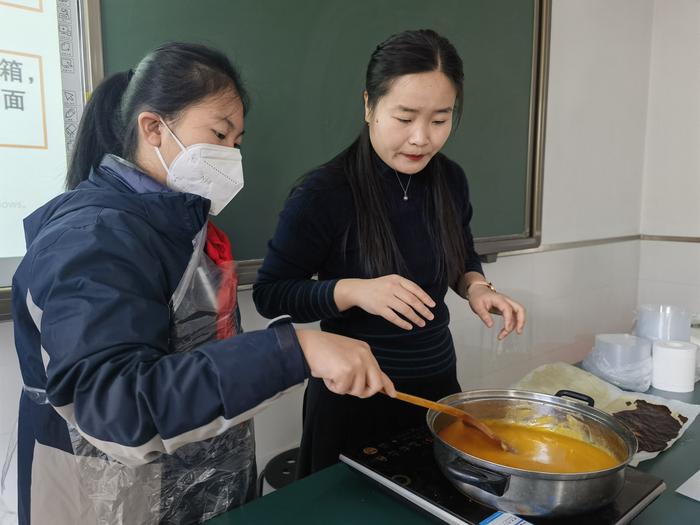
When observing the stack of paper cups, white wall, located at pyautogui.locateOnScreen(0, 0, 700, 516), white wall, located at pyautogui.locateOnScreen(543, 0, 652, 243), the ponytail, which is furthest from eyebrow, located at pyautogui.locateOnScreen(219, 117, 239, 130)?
white wall, located at pyautogui.locateOnScreen(543, 0, 652, 243)

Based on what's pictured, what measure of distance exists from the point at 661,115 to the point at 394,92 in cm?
261

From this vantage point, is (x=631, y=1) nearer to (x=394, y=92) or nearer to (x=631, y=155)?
(x=631, y=155)

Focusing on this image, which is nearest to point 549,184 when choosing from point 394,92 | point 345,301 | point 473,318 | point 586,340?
point 473,318

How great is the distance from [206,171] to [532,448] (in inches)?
30.0

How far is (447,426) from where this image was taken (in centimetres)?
98

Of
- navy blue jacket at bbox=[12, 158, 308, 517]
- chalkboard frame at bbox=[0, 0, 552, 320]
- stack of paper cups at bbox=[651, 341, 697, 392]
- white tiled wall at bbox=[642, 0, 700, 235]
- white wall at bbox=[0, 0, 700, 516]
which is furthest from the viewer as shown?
white tiled wall at bbox=[642, 0, 700, 235]

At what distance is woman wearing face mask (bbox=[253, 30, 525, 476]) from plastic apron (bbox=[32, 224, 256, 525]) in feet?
0.97

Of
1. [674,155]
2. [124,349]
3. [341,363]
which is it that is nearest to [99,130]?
Answer: [124,349]

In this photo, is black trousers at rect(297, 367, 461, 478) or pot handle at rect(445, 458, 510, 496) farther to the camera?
black trousers at rect(297, 367, 461, 478)

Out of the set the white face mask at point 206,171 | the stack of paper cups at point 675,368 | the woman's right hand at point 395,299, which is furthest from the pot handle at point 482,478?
the stack of paper cups at point 675,368

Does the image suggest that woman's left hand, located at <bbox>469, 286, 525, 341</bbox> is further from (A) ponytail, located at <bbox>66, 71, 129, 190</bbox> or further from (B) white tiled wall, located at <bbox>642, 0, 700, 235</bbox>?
(B) white tiled wall, located at <bbox>642, 0, 700, 235</bbox>

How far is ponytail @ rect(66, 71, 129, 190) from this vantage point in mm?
899

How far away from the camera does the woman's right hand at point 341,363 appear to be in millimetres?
706

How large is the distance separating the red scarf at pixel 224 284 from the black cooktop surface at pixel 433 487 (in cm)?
30
